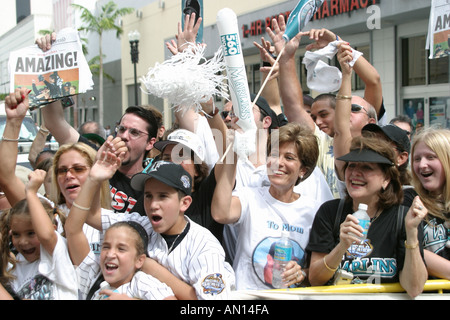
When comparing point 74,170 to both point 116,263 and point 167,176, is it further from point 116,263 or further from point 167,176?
point 116,263

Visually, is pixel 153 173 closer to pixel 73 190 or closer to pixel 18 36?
pixel 73 190

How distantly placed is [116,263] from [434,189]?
1932 millimetres

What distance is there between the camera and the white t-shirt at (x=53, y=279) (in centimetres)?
239

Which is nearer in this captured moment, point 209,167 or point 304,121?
point 209,167

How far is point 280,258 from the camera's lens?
8.08ft

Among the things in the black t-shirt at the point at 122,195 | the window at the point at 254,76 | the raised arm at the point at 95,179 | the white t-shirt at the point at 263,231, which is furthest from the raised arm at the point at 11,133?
the window at the point at 254,76

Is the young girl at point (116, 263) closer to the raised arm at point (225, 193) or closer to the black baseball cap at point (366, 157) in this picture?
the raised arm at point (225, 193)

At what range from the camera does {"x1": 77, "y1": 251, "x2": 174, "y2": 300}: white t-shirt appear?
7.66 ft

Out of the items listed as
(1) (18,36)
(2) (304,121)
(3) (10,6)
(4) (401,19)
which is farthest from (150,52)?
(3) (10,6)

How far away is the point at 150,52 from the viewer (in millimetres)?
25297

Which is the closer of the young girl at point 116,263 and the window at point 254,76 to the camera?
the young girl at point 116,263

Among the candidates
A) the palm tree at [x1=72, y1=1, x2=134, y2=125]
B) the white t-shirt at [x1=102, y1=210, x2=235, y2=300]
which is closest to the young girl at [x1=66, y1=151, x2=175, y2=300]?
the white t-shirt at [x1=102, y1=210, x2=235, y2=300]

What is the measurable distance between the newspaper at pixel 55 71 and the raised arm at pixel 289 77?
1.43 meters

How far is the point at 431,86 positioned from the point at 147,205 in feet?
37.7
